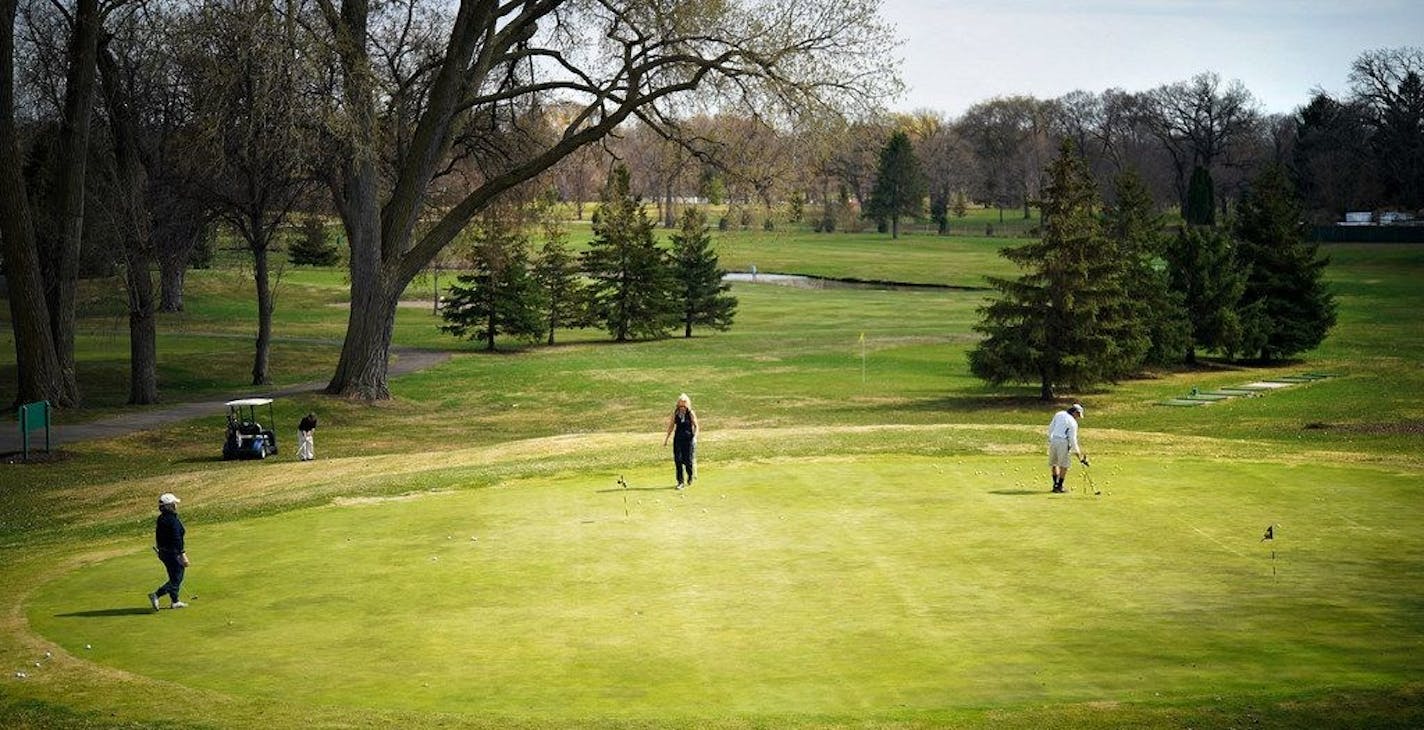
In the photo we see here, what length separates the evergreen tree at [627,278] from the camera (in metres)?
84.1

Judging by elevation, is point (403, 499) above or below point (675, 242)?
below

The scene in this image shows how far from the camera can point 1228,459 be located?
3047 centimetres

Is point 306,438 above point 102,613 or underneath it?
above

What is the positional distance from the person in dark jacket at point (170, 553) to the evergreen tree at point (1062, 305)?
36.0 metres

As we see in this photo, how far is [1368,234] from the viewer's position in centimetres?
13325

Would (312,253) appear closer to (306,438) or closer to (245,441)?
(245,441)

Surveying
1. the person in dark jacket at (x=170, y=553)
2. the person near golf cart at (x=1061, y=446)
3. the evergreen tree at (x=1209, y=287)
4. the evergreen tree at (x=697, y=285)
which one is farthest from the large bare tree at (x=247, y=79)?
the evergreen tree at (x=697, y=285)

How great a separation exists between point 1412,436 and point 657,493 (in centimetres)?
2243

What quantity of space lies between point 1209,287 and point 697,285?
106ft

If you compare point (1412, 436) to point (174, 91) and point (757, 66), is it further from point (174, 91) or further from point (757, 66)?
point (174, 91)

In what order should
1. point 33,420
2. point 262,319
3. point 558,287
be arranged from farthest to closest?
point 558,287
point 262,319
point 33,420

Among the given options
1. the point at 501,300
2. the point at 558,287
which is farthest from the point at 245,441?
the point at 558,287

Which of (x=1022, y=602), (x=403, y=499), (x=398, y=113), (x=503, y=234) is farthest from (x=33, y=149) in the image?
(x=1022, y=602)

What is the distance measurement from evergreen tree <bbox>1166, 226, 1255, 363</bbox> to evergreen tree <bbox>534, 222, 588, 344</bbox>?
3422 centimetres
